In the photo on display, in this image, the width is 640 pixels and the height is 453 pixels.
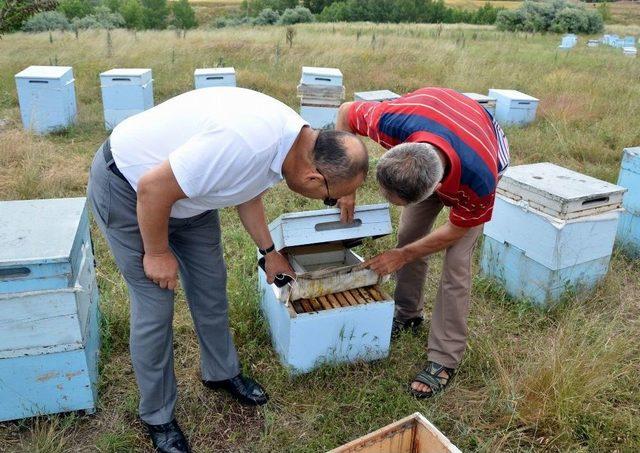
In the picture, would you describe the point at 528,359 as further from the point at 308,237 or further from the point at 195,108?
the point at 195,108

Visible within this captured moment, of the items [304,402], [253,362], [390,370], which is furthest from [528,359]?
[253,362]

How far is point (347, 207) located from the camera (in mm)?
2316

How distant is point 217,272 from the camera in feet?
7.18

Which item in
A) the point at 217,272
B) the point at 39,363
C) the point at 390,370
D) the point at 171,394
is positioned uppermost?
the point at 217,272

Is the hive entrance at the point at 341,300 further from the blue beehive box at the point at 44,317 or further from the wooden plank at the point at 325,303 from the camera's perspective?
the blue beehive box at the point at 44,317

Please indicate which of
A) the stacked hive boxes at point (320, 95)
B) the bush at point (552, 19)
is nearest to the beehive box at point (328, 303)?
the stacked hive boxes at point (320, 95)

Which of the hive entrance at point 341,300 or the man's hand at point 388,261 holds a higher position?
the man's hand at point 388,261

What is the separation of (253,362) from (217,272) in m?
0.67

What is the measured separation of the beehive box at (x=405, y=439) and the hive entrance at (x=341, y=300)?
2.64 feet

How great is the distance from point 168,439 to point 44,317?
0.68 meters

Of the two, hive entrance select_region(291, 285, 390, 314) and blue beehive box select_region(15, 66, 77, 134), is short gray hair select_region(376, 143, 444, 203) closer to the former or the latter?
hive entrance select_region(291, 285, 390, 314)

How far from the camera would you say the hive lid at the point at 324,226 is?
2293 millimetres

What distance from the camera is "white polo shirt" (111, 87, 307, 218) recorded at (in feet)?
4.90

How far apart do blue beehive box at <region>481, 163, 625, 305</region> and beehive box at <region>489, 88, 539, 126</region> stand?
4521 millimetres
